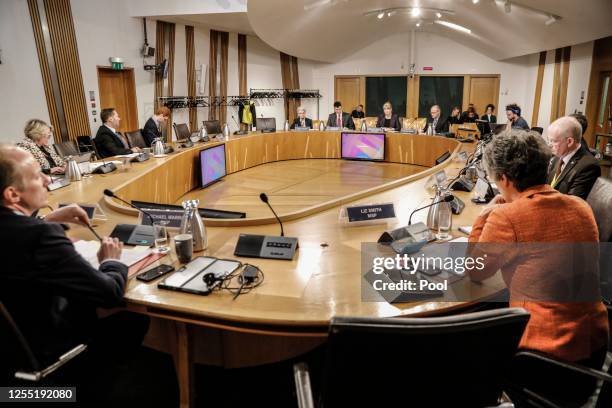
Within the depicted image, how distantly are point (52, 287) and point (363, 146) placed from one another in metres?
6.58

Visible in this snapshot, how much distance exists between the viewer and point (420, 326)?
2.92 feet

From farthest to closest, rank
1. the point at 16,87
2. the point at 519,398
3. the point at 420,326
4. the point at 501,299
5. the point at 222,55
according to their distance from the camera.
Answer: the point at 222,55
the point at 16,87
the point at 501,299
the point at 519,398
the point at 420,326

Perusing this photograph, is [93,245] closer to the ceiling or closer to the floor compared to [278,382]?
closer to the ceiling

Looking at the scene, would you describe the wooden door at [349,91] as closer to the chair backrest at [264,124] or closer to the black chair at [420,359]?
the chair backrest at [264,124]

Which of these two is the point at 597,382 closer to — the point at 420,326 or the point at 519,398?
the point at 519,398

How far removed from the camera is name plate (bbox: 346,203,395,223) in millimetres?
2277

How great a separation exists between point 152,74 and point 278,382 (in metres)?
7.22

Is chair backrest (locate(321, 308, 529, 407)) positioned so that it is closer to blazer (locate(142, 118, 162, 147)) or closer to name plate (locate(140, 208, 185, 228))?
name plate (locate(140, 208, 185, 228))

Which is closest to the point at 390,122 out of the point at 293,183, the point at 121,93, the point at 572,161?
the point at 293,183

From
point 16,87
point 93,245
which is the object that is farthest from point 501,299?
point 16,87

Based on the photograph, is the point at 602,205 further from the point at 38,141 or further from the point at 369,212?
the point at 38,141

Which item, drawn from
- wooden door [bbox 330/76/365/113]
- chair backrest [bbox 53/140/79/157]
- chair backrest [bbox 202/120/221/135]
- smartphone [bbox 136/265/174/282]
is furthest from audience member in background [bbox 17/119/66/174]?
wooden door [bbox 330/76/365/113]

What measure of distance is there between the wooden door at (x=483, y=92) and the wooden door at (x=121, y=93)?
8.02 metres

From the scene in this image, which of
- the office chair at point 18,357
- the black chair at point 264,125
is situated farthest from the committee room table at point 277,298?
the black chair at point 264,125
